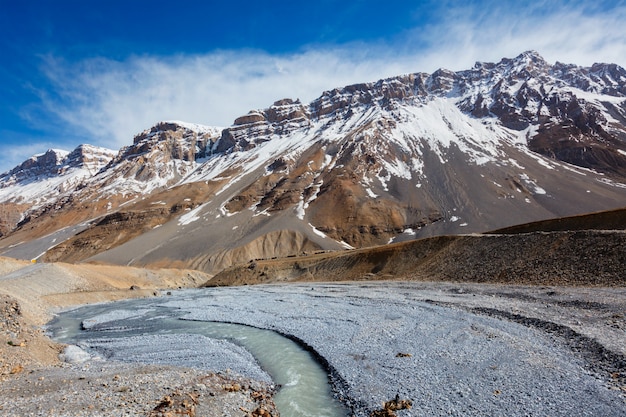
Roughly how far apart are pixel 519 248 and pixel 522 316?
23397 mm

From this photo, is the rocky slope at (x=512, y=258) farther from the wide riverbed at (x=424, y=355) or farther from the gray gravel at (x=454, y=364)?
the gray gravel at (x=454, y=364)

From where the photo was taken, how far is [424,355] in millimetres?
16781

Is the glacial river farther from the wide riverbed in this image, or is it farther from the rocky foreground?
the rocky foreground

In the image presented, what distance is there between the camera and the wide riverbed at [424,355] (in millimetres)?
11609

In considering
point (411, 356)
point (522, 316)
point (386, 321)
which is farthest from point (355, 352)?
point (522, 316)

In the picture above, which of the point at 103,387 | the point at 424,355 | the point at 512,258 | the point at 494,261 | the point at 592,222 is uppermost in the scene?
the point at 592,222

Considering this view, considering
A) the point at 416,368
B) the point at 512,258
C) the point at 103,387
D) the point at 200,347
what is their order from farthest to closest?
the point at 512,258 < the point at 200,347 < the point at 416,368 < the point at 103,387

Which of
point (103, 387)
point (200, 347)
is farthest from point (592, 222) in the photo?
point (103, 387)

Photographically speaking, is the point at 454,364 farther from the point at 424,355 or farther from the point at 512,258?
the point at 512,258

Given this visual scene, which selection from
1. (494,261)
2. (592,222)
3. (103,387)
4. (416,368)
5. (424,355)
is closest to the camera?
(103,387)

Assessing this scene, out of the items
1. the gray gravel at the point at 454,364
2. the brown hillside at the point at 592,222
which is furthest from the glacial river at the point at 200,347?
the brown hillside at the point at 592,222

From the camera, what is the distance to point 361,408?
1216 centimetres

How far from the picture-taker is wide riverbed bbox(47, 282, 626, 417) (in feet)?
38.1

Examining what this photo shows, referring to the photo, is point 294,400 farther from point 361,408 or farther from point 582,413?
point 582,413
